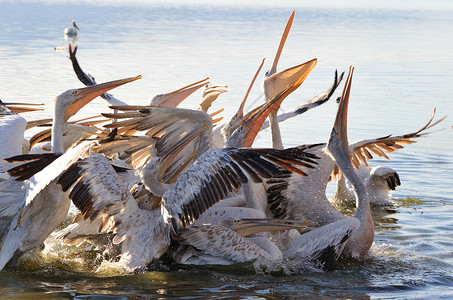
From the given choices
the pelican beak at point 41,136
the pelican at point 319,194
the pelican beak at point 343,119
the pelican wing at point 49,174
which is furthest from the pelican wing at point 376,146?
the pelican beak at point 41,136

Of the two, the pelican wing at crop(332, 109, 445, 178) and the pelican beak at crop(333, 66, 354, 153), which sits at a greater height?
the pelican beak at crop(333, 66, 354, 153)

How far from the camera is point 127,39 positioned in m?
22.4

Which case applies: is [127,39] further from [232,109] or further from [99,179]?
[99,179]

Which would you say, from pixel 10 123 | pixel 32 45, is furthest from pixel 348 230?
pixel 32 45

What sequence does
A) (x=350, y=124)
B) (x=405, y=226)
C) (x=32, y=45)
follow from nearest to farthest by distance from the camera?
(x=405, y=226)
(x=350, y=124)
(x=32, y=45)

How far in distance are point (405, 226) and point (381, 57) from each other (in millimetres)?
11930

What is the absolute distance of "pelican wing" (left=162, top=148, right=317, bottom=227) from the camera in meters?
4.57

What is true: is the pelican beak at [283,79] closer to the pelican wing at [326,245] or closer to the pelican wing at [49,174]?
the pelican wing at [326,245]

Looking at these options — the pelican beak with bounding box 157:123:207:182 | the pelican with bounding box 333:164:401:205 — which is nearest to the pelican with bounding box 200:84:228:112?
the pelican beak with bounding box 157:123:207:182

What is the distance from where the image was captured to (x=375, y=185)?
23.3 feet

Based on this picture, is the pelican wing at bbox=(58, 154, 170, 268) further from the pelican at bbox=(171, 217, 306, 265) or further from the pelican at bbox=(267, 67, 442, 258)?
the pelican at bbox=(267, 67, 442, 258)

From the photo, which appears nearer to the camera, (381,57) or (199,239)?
(199,239)

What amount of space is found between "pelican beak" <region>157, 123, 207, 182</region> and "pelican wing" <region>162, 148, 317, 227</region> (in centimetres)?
59

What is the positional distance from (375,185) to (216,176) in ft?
9.67
